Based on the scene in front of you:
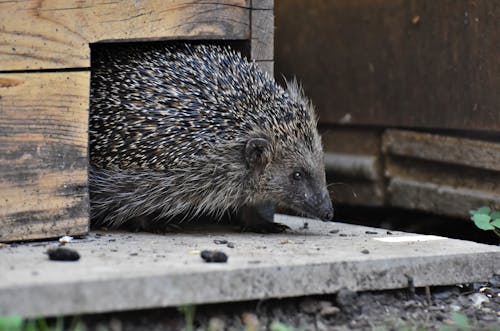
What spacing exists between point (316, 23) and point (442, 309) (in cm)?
427

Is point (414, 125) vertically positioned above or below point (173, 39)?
below

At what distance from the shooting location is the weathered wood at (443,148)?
24.6 feet

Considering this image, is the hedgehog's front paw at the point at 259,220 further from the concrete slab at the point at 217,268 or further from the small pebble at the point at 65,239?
the small pebble at the point at 65,239

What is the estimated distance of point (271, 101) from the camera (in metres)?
6.55

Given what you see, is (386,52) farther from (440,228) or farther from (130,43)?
(130,43)

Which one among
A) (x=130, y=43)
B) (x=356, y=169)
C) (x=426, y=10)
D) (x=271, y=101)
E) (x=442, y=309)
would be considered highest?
(x=426, y=10)

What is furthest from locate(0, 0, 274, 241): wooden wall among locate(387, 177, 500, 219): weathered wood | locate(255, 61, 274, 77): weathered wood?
locate(387, 177, 500, 219): weathered wood

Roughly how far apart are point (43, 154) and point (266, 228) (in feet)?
6.03

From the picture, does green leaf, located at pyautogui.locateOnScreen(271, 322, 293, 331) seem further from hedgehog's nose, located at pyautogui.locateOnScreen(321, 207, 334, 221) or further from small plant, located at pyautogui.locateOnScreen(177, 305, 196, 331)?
hedgehog's nose, located at pyautogui.locateOnScreen(321, 207, 334, 221)

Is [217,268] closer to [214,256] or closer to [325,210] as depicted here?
[214,256]

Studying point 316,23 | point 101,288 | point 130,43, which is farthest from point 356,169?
point 101,288

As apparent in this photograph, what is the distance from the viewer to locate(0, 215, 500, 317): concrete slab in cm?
437

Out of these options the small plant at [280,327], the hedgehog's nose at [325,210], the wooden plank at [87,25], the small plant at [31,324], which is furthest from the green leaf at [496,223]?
the small plant at [31,324]

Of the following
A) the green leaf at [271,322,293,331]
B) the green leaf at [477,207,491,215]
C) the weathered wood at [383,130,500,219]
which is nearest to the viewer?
the green leaf at [271,322,293,331]
